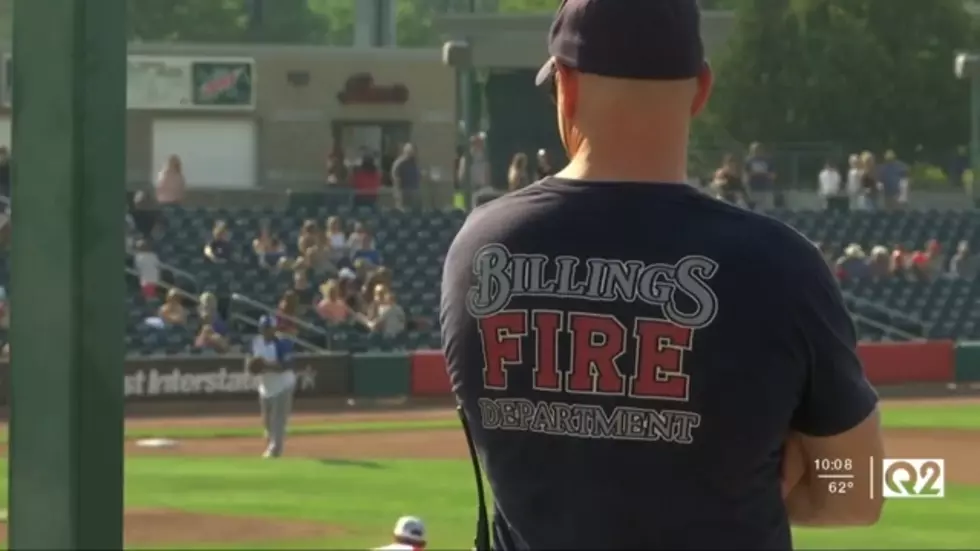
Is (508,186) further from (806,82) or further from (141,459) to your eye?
(806,82)

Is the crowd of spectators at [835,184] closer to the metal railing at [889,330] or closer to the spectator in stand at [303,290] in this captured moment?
the metal railing at [889,330]

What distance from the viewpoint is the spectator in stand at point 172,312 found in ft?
64.8

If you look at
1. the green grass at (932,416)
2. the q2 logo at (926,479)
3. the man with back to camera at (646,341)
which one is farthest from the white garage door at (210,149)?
the man with back to camera at (646,341)

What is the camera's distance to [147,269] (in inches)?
797

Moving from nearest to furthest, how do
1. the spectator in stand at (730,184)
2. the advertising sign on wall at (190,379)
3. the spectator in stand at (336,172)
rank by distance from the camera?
the advertising sign on wall at (190,379) → the spectator in stand at (730,184) → the spectator in stand at (336,172)

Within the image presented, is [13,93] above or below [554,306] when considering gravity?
above

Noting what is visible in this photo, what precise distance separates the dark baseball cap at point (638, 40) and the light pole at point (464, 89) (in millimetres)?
20688

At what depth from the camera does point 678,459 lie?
192 centimetres

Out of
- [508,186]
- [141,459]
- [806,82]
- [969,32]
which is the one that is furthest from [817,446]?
[969,32]

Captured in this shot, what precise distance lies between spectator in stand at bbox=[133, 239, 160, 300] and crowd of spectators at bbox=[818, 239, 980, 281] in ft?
28.1

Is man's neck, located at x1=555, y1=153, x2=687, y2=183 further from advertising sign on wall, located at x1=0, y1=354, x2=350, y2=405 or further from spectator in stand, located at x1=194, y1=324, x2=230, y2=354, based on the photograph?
spectator in stand, located at x1=194, y1=324, x2=230, y2=354

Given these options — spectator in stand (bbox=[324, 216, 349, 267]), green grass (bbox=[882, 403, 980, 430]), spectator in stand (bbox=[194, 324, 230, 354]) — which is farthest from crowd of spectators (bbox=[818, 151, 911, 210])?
spectator in stand (bbox=[194, 324, 230, 354])

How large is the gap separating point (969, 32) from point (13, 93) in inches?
1436

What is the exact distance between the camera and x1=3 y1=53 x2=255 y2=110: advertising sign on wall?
83.6 feet
